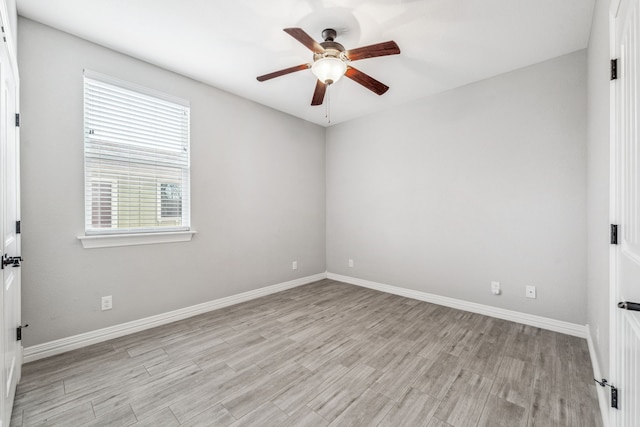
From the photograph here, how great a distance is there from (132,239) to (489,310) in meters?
3.84

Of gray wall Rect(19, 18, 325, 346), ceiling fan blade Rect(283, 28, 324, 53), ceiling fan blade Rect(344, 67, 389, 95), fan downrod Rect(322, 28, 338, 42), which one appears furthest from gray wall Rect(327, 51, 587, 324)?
ceiling fan blade Rect(283, 28, 324, 53)

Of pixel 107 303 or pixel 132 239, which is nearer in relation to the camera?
pixel 107 303

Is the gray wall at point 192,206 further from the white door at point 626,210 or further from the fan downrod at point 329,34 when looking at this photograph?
the white door at point 626,210

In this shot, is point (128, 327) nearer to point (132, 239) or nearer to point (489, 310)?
point (132, 239)

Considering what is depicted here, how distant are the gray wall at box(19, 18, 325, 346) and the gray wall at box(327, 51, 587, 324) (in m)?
1.04

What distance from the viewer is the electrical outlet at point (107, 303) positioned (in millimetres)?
2502

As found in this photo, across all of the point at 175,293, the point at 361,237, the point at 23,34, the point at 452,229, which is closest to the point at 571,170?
the point at 452,229

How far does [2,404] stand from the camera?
4.24 feet

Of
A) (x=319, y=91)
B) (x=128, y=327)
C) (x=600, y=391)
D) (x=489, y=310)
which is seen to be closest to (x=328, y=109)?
(x=319, y=91)

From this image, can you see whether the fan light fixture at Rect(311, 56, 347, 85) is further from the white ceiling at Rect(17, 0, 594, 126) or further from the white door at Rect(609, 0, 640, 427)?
the white door at Rect(609, 0, 640, 427)

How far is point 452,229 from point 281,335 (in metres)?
2.34

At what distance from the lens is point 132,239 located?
8.71ft

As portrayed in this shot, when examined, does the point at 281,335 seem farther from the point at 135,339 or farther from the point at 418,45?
the point at 418,45

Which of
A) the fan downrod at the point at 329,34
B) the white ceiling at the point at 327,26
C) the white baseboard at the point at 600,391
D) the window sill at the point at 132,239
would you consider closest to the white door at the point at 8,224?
the window sill at the point at 132,239
